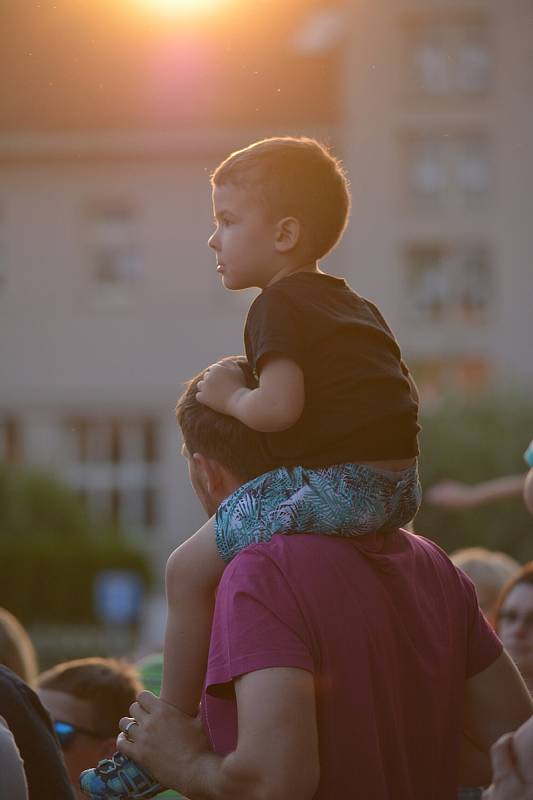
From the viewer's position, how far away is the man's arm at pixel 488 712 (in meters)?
2.79

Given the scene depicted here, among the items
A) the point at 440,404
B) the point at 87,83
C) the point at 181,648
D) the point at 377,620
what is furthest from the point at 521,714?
the point at 87,83

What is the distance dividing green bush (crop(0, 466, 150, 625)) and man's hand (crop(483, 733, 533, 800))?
22890 millimetres

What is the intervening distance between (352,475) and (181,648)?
0.45 metres

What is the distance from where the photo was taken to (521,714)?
281 cm

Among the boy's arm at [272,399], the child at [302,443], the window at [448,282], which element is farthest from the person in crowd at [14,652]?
the window at [448,282]

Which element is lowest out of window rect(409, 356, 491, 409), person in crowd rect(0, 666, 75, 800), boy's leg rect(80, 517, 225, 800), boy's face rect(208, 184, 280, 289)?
window rect(409, 356, 491, 409)

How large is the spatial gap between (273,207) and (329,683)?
955mm

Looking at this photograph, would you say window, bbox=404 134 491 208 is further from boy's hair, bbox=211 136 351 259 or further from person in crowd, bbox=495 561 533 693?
boy's hair, bbox=211 136 351 259

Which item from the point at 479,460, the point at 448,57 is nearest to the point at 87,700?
the point at 479,460

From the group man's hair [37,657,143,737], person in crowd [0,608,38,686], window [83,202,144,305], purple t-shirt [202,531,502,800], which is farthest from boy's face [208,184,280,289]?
window [83,202,144,305]

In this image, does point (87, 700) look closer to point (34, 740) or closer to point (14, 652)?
point (14, 652)

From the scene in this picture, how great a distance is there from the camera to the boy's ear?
2.93 m

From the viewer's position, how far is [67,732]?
3.70 meters

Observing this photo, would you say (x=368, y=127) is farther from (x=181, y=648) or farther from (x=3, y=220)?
(x=181, y=648)
